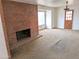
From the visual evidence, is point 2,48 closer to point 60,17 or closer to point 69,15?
point 69,15

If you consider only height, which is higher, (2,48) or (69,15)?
(69,15)

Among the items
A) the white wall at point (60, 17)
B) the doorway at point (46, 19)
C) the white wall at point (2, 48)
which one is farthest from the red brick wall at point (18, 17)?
the white wall at point (60, 17)

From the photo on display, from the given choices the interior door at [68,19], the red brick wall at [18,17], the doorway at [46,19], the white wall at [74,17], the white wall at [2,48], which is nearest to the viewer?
the white wall at [2,48]

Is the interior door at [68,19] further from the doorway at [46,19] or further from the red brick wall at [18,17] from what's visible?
the red brick wall at [18,17]

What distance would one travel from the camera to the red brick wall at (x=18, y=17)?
12.7ft

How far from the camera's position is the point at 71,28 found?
28.8 ft

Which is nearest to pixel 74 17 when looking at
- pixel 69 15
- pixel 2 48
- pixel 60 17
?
pixel 69 15

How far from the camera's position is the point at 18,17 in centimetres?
448

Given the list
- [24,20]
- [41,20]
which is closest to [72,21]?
[41,20]

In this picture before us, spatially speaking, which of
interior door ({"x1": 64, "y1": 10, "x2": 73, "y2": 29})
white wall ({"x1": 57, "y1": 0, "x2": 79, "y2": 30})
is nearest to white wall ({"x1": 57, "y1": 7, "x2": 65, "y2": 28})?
white wall ({"x1": 57, "y1": 0, "x2": 79, "y2": 30})

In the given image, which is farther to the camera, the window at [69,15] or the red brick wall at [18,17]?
the window at [69,15]

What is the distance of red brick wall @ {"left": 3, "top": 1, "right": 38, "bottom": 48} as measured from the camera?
153 inches

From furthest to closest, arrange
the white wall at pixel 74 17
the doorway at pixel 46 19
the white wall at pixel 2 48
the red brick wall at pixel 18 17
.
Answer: the doorway at pixel 46 19, the white wall at pixel 74 17, the red brick wall at pixel 18 17, the white wall at pixel 2 48

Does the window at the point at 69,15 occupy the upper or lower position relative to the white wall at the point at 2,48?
upper
